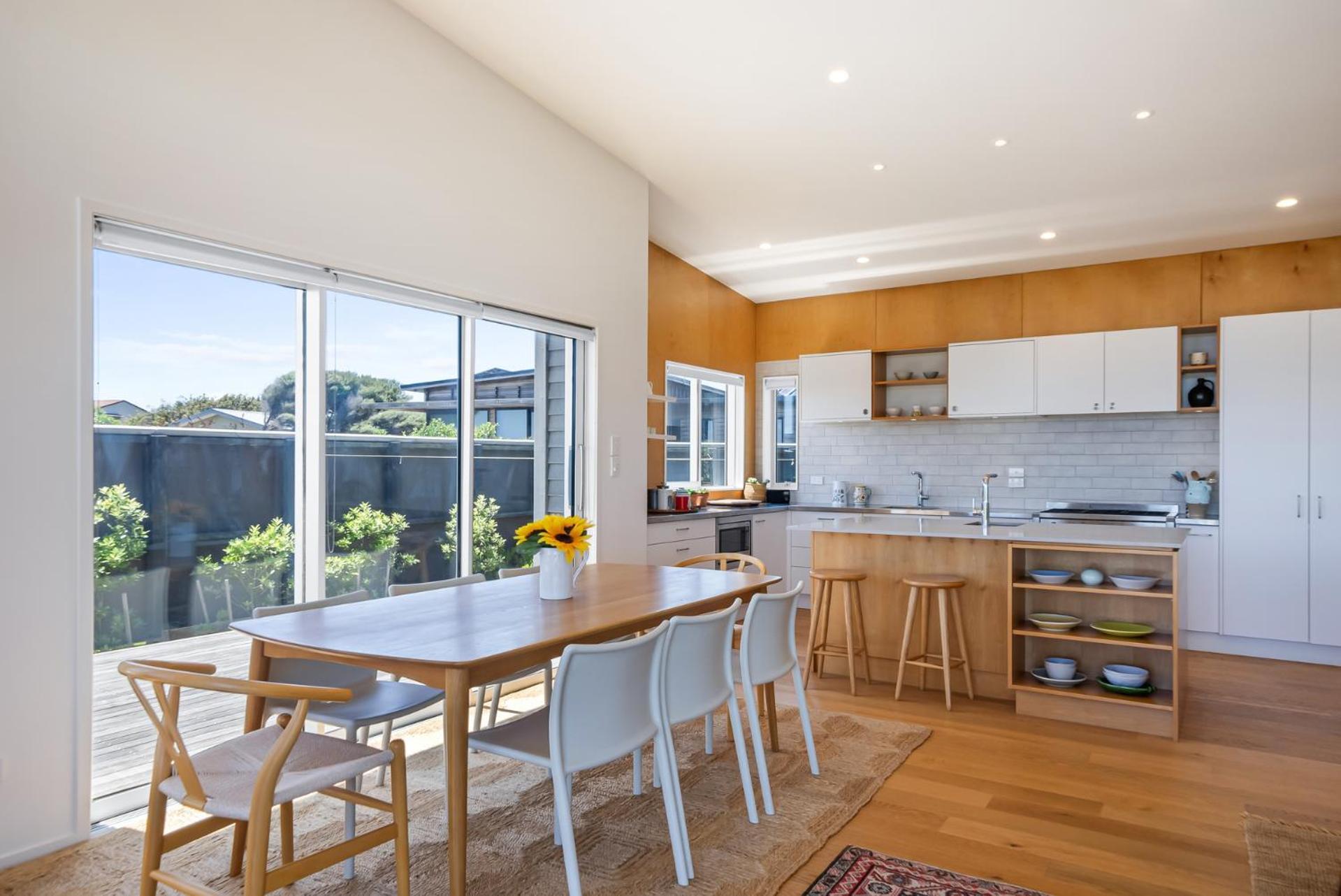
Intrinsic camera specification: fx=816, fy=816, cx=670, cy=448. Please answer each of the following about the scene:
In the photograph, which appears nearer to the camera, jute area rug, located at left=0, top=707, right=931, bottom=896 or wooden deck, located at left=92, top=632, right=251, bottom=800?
jute area rug, located at left=0, top=707, right=931, bottom=896

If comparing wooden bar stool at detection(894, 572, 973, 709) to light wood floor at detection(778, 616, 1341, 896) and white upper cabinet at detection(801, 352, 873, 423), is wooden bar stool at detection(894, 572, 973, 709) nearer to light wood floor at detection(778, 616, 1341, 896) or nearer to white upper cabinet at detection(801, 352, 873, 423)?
light wood floor at detection(778, 616, 1341, 896)

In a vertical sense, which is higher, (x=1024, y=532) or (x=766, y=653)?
(x=1024, y=532)

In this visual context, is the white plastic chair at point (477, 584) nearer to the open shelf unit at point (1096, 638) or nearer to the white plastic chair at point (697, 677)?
the white plastic chair at point (697, 677)

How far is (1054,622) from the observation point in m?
4.09

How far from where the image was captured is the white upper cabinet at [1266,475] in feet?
17.5

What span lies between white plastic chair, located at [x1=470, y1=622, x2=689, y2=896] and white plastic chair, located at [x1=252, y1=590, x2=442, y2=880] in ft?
1.35

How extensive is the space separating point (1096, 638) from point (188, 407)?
13.6 ft

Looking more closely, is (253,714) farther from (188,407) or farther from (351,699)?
(188,407)

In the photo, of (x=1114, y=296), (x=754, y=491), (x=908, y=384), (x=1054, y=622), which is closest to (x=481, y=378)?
(x=1054, y=622)

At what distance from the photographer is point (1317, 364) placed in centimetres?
529

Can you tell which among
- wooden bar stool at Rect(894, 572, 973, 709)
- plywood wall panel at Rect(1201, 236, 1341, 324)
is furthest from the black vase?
wooden bar stool at Rect(894, 572, 973, 709)

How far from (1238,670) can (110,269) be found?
632cm

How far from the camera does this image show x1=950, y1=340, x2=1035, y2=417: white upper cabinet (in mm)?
6594

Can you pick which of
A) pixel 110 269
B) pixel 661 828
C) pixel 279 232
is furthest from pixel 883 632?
pixel 110 269
